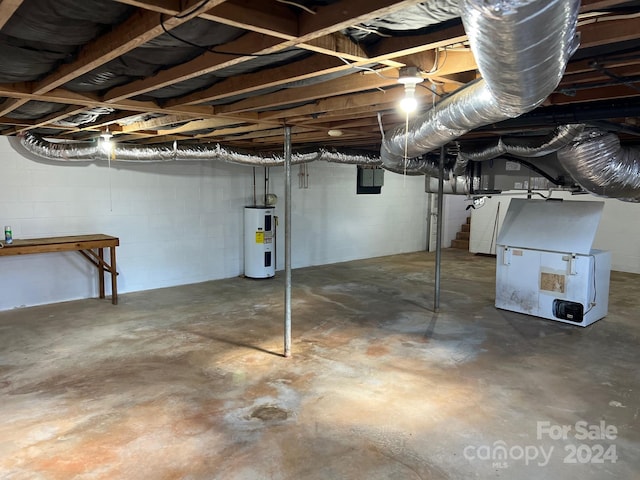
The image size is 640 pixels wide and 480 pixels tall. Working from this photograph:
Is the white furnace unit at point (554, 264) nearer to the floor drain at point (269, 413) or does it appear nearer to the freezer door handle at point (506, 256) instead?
the freezer door handle at point (506, 256)

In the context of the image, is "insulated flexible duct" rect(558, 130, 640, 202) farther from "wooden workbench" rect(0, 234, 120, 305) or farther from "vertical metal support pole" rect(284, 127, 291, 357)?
"wooden workbench" rect(0, 234, 120, 305)

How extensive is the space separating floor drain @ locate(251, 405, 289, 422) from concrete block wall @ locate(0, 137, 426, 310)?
12.1 feet

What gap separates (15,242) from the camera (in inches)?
190

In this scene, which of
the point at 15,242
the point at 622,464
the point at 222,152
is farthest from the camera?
the point at 222,152

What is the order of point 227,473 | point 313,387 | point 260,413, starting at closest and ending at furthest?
point 227,473, point 260,413, point 313,387

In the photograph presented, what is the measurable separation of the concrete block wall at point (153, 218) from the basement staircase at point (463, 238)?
9.57ft

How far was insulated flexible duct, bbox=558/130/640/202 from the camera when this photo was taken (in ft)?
12.0

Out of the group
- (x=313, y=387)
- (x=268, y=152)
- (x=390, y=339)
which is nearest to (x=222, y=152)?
(x=268, y=152)

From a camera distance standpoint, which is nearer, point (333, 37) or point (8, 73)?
point (333, 37)

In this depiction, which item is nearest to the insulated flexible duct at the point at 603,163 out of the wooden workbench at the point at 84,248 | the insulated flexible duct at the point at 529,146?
the insulated flexible duct at the point at 529,146

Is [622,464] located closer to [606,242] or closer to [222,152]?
[222,152]

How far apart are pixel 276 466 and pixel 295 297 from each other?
3.53m

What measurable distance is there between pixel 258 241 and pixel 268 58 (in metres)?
4.77

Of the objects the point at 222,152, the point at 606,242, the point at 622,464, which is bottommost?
the point at 622,464
